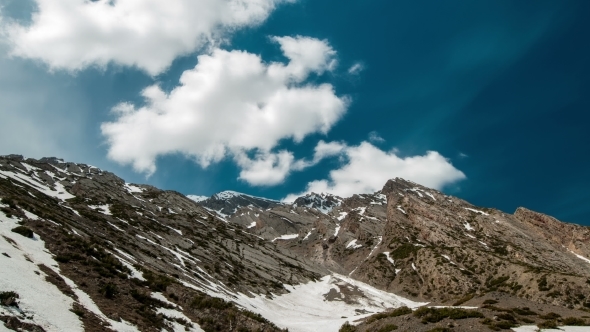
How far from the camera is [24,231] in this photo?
1211 inches

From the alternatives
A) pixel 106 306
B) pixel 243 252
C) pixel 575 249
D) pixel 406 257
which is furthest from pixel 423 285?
pixel 106 306

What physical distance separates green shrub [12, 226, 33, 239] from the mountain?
0.12 meters

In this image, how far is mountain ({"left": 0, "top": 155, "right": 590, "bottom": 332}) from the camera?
25.3m

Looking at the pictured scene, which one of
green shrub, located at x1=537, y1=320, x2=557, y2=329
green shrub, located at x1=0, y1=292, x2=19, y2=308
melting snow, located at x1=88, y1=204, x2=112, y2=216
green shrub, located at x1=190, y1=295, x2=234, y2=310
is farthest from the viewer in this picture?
melting snow, located at x1=88, y1=204, x2=112, y2=216

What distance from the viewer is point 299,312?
233 feet

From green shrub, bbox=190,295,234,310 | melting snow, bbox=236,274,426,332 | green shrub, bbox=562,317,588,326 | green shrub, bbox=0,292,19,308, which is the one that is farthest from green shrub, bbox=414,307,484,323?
green shrub, bbox=0,292,19,308

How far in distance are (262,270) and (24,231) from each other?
77741 millimetres

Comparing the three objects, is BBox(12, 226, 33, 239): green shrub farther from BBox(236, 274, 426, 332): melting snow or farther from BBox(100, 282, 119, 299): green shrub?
BBox(236, 274, 426, 332): melting snow

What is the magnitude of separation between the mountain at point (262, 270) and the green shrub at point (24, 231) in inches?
4.7

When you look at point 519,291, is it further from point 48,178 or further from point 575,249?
point 48,178

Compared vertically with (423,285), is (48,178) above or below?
below

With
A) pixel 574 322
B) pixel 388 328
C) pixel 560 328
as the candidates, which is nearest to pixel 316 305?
pixel 388 328

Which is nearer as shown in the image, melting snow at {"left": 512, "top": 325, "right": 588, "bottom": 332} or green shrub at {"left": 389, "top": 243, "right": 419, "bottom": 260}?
melting snow at {"left": 512, "top": 325, "right": 588, "bottom": 332}

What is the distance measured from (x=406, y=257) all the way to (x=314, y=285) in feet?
164
